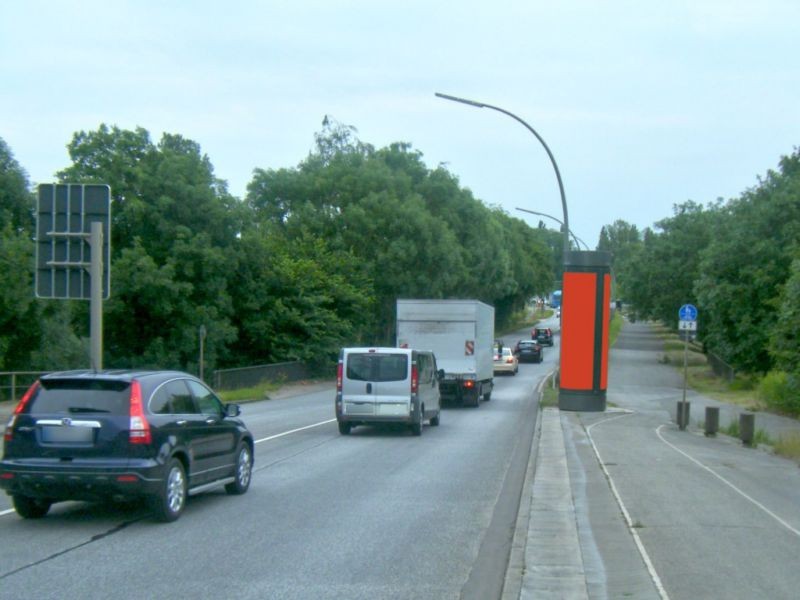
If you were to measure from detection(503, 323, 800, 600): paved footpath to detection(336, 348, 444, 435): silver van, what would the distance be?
2.82m

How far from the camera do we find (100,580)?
7.97 m

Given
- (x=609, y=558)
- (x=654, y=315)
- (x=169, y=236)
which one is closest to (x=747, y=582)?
(x=609, y=558)

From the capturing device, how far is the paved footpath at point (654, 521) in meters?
7.89

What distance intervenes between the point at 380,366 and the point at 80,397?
11972mm

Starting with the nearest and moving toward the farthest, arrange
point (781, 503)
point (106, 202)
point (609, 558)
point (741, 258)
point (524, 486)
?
point (609, 558) < point (781, 503) < point (524, 486) < point (106, 202) < point (741, 258)

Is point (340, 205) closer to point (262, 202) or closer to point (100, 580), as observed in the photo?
point (262, 202)

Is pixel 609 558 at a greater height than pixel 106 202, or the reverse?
pixel 106 202

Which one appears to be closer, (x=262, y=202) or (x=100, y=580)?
(x=100, y=580)

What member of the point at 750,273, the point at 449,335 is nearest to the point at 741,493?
the point at 449,335

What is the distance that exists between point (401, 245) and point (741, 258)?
1970 centimetres

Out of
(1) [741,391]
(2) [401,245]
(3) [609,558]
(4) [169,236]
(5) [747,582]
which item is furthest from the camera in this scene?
(2) [401,245]

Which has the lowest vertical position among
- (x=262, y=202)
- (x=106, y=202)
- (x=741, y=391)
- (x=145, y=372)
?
(x=741, y=391)

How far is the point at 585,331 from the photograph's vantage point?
3077 cm

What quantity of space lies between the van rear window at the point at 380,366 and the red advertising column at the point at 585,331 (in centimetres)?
988
